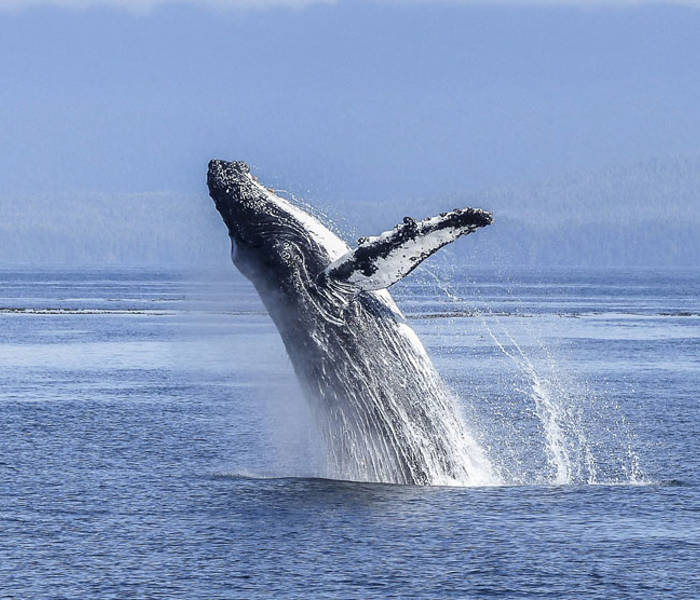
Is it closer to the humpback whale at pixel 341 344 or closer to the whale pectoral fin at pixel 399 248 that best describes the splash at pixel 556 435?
the whale pectoral fin at pixel 399 248

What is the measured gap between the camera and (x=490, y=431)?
24.4 m

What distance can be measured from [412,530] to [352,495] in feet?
5.61

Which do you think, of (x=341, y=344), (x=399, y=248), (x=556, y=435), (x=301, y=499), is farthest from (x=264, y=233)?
(x=556, y=435)

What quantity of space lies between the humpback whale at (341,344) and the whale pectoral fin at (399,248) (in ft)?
1.77

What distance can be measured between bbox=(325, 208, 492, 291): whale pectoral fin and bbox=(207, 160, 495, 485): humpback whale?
1.77 ft

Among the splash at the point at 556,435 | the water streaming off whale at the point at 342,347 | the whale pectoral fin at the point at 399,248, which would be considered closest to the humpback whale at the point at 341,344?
the water streaming off whale at the point at 342,347

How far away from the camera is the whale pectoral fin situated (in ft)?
45.6

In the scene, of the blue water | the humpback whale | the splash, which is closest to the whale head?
the humpback whale

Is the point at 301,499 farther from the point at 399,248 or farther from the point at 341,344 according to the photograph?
the point at 399,248

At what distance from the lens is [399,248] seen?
562 inches

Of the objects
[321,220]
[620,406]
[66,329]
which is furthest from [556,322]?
[321,220]

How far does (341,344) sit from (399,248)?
1787 mm

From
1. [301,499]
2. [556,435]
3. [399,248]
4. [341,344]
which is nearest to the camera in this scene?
[399,248]

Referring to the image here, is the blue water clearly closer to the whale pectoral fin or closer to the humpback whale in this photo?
the humpback whale
